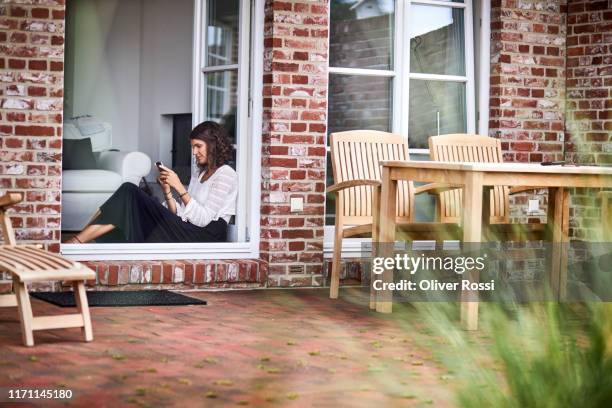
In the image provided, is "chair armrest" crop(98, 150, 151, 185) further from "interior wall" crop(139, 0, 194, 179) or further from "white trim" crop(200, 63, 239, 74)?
"white trim" crop(200, 63, 239, 74)

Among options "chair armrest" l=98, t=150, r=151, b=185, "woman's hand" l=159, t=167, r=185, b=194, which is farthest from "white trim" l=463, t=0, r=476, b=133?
"chair armrest" l=98, t=150, r=151, b=185

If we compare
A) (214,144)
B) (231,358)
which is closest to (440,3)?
(214,144)

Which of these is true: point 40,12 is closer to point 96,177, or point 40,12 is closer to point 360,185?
point 96,177

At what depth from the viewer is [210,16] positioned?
21.5 feet

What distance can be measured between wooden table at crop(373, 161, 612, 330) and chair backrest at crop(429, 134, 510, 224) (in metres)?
0.51

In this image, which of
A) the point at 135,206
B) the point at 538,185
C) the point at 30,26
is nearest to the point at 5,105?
the point at 30,26

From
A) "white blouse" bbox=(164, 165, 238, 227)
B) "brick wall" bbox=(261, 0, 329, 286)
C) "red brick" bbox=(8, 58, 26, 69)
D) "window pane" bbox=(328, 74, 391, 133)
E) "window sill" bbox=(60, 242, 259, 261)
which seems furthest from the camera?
"window pane" bbox=(328, 74, 391, 133)

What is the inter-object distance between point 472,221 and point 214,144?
226cm

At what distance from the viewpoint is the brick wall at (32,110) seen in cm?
577

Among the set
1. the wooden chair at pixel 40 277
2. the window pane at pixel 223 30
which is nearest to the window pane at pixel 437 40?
the window pane at pixel 223 30

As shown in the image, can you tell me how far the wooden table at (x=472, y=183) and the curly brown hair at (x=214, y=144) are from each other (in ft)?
4.57

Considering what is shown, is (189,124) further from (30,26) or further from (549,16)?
(549,16)

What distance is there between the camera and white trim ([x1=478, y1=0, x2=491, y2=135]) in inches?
282

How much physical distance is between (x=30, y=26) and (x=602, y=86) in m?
3.99
